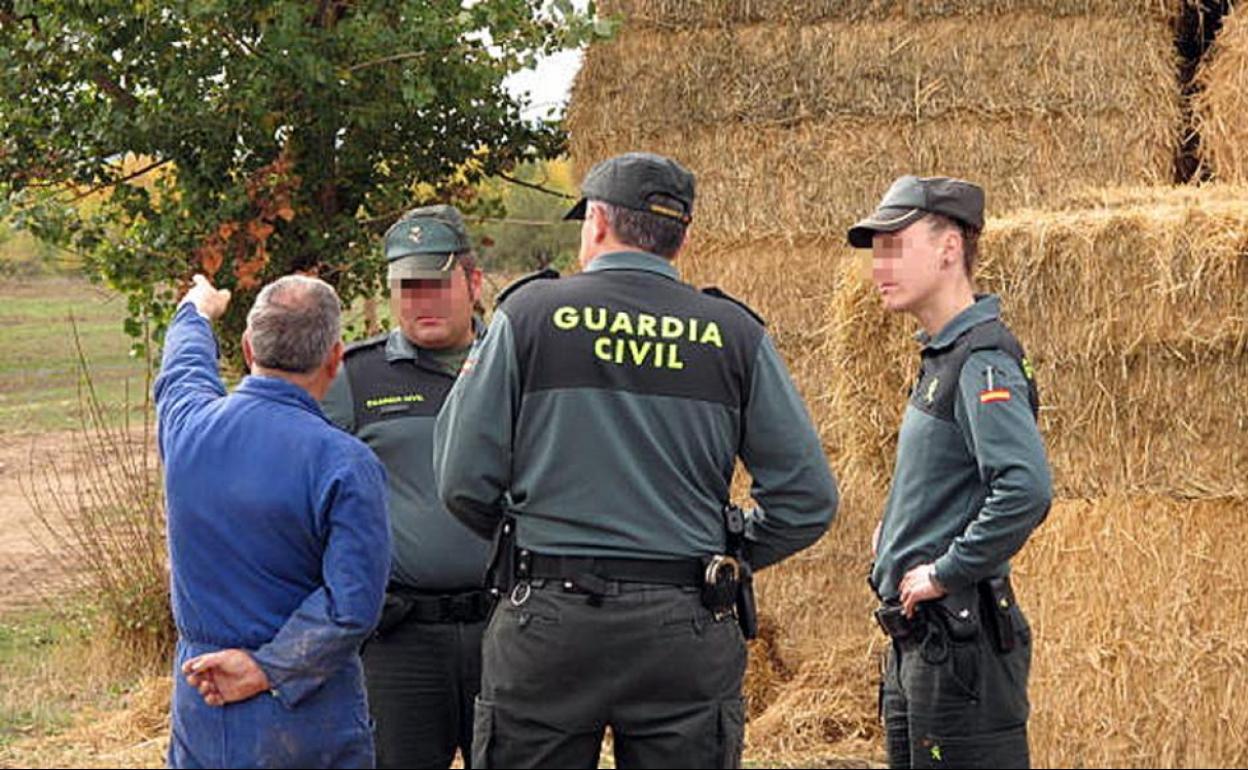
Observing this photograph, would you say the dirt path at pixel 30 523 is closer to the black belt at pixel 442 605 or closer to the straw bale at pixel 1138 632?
the black belt at pixel 442 605

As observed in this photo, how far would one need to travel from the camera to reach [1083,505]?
6.32m

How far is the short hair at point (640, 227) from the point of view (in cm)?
420

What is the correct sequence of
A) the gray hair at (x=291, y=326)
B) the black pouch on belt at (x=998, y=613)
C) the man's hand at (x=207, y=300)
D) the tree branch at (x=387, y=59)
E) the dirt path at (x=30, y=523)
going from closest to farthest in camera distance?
the gray hair at (x=291, y=326), the black pouch on belt at (x=998, y=613), the man's hand at (x=207, y=300), the tree branch at (x=387, y=59), the dirt path at (x=30, y=523)

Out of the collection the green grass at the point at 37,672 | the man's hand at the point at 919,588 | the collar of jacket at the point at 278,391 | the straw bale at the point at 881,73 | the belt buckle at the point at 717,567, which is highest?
the straw bale at the point at 881,73

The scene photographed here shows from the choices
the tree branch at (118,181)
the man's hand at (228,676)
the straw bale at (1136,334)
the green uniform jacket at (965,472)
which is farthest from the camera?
the tree branch at (118,181)

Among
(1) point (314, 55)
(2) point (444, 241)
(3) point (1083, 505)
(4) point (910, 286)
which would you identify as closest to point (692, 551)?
(4) point (910, 286)

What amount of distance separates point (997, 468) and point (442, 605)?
149 centimetres

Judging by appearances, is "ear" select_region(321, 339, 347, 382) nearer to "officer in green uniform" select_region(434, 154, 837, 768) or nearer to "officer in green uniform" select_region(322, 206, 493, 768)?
"officer in green uniform" select_region(434, 154, 837, 768)

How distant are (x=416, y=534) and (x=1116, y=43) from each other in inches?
161

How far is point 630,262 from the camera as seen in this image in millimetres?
4191

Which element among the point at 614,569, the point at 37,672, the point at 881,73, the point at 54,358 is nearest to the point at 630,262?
the point at 614,569

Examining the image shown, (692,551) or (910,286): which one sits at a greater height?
(910,286)

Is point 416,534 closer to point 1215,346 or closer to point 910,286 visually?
point 910,286

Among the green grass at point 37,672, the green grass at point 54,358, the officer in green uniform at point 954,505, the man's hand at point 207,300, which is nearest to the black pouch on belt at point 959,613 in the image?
the officer in green uniform at point 954,505
